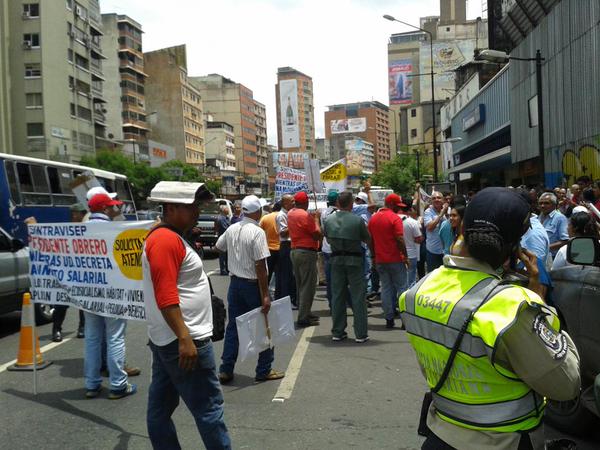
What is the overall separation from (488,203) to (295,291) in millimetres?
8802

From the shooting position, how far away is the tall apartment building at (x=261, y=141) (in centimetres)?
15550

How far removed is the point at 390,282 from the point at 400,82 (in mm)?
139684

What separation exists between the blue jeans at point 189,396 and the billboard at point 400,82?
466ft

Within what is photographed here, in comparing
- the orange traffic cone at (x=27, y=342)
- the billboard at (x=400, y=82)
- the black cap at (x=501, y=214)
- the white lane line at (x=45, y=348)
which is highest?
the billboard at (x=400, y=82)


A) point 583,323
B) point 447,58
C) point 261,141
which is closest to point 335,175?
point 583,323

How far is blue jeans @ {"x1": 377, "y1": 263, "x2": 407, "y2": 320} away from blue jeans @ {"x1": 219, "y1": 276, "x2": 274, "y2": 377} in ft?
9.82

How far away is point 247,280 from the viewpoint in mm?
6004

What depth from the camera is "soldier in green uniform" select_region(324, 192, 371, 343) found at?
7738 mm

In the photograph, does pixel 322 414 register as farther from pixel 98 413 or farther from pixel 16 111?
pixel 16 111

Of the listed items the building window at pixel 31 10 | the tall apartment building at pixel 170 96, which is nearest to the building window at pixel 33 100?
the building window at pixel 31 10

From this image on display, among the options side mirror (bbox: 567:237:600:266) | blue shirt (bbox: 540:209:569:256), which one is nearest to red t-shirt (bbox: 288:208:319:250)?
blue shirt (bbox: 540:209:569:256)

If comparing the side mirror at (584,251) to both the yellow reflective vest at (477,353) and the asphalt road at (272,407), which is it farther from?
the yellow reflective vest at (477,353)

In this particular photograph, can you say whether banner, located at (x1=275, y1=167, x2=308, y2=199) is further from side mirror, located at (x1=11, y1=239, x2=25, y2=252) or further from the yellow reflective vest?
the yellow reflective vest

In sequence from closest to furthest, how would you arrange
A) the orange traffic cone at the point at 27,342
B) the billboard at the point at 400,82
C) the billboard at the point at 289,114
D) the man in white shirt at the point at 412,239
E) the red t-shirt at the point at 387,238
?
the orange traffic cone at the point at 27,342 → the red t-shirt at the point at 387,238 → the man in white shirt at the point at 412,239 → the billboard at the point at 400,82 → the billboard at the point at 289,114
